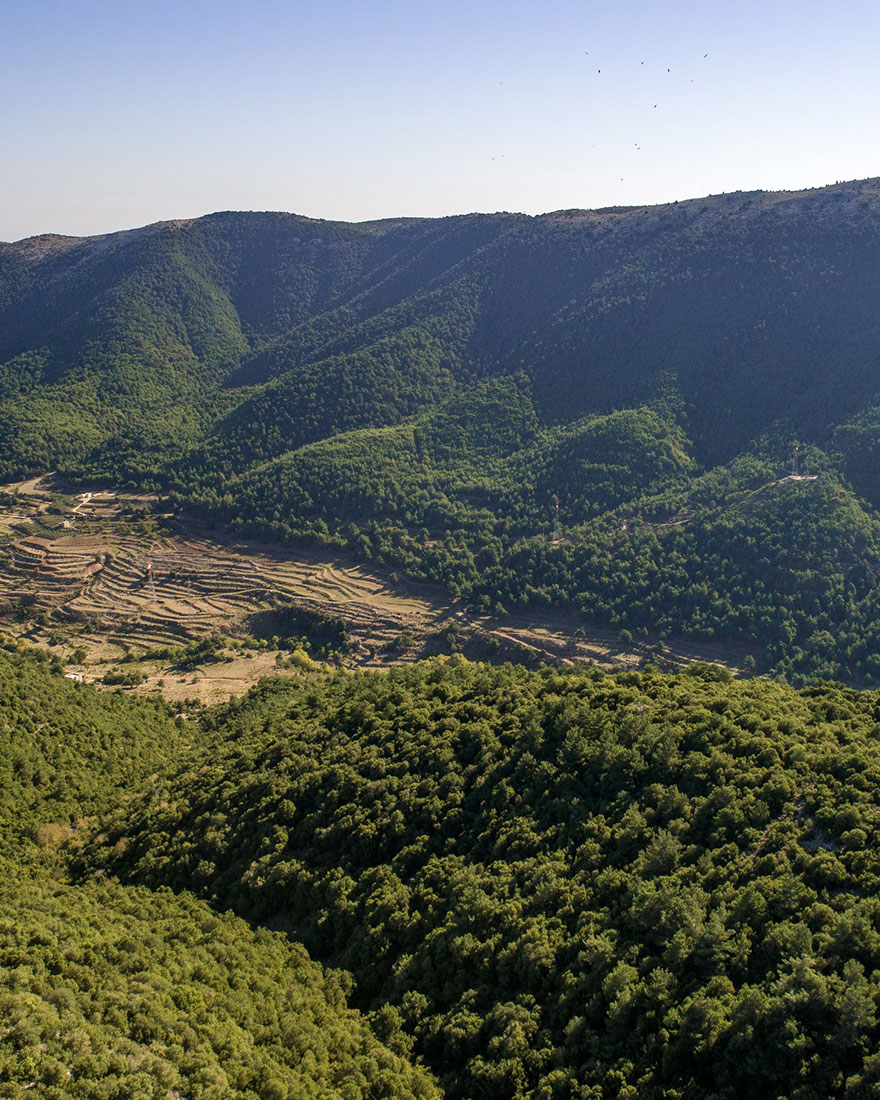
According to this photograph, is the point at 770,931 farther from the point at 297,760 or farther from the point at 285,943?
the point at 297,760

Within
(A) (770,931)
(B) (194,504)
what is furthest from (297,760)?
(B) (194,504)

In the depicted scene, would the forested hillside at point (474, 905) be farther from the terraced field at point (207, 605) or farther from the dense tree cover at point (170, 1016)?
the terraced field at point (207, 605)

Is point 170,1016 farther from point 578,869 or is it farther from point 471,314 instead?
point 471,314

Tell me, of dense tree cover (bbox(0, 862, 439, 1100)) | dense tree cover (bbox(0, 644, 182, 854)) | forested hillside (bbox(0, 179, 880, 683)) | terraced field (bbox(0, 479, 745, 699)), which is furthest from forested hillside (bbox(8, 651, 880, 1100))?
forested hillside (bbox(0, 179, 880, 683))

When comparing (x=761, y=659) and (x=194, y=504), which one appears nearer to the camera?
(x=761, y=659)

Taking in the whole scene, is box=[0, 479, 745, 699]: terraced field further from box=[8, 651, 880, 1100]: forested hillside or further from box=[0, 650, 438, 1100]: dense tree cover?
box=[0, 650, 438, 1100]: dense tree cover
